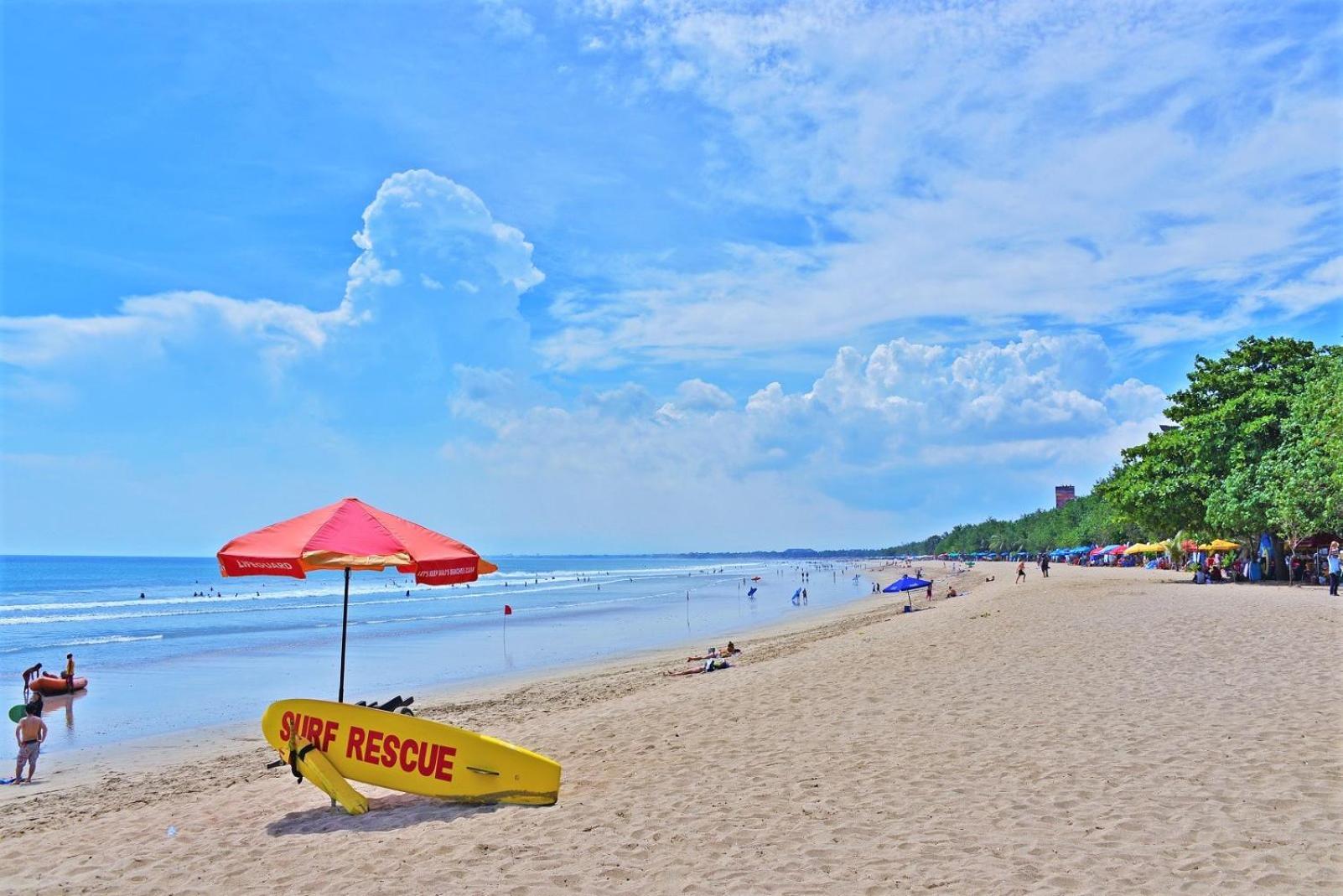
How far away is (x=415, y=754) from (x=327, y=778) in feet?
2.54

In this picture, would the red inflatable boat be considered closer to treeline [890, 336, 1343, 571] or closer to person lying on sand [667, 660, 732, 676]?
person lying on sand [667, 660, 732, 676]

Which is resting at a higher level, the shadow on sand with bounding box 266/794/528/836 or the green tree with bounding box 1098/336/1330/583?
the green tree with bounding box 1098/336/1330/583

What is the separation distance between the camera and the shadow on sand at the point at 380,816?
23.5 feet

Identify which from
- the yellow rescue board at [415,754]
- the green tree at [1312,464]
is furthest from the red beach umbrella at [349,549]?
the green tree at [1312,464]

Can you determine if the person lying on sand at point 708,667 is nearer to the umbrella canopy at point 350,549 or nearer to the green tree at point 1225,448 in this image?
the umbrella canopy at point 350,549

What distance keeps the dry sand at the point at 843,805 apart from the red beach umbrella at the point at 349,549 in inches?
70.7

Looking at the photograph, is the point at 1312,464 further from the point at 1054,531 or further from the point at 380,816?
the point at 1054,531

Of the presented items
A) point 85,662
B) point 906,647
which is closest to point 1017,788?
point 906,647

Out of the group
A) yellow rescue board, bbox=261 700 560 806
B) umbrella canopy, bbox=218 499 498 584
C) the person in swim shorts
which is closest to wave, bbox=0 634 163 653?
the person in swim shorts

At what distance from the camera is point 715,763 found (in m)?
8.27

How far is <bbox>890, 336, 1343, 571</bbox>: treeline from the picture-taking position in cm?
2770

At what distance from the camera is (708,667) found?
1842 centimetres

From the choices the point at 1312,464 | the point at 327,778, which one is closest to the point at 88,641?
the point at 327,778

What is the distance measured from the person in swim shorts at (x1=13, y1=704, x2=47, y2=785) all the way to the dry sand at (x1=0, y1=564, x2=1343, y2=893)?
0.70 metres
